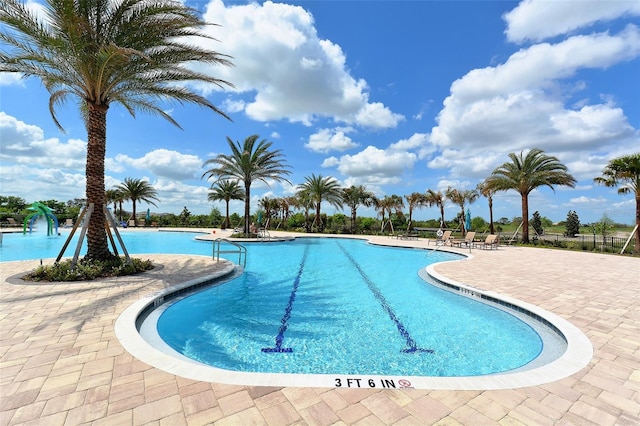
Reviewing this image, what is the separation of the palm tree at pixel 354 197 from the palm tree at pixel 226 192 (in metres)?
12.8

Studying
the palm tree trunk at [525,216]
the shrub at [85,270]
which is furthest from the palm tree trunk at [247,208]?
the palm tree trunk at [525,216]

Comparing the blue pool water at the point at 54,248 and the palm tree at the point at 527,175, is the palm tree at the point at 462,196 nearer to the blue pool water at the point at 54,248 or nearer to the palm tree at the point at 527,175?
the palm tree at the point at 527,175

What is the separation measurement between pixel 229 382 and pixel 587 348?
15.1 feet

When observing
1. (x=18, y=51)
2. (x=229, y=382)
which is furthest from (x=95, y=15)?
(x=229, y=382)

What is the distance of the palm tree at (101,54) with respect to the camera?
6.72 meters

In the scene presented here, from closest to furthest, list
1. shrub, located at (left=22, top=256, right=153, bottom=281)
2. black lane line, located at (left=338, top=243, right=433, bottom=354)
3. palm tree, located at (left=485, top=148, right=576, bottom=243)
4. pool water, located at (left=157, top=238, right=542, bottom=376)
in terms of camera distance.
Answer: pool water, located at (left=157, top=238, right=542, bottom=376) < black lane line, located at (left=338, top=243, right=433, bottom=354) < shrub, located at (left=22, top=256, right=153, bottom=281) < palm tree, located at (left=485, top=148, right=576, bottom=243)

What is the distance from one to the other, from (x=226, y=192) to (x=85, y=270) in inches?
1118

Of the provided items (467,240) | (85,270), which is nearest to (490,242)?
(467,240)

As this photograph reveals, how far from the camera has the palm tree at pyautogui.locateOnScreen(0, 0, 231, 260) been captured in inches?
265

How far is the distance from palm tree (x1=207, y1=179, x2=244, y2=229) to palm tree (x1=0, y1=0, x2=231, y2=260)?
84.4 feet

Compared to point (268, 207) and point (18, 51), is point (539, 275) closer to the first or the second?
point (18, 51)

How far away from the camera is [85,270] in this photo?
733cm

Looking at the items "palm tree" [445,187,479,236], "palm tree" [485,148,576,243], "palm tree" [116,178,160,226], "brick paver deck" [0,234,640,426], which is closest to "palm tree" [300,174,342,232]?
"palm tree" [445,187,479,236]

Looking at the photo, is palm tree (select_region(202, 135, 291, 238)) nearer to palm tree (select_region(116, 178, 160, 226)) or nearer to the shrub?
the shrub
